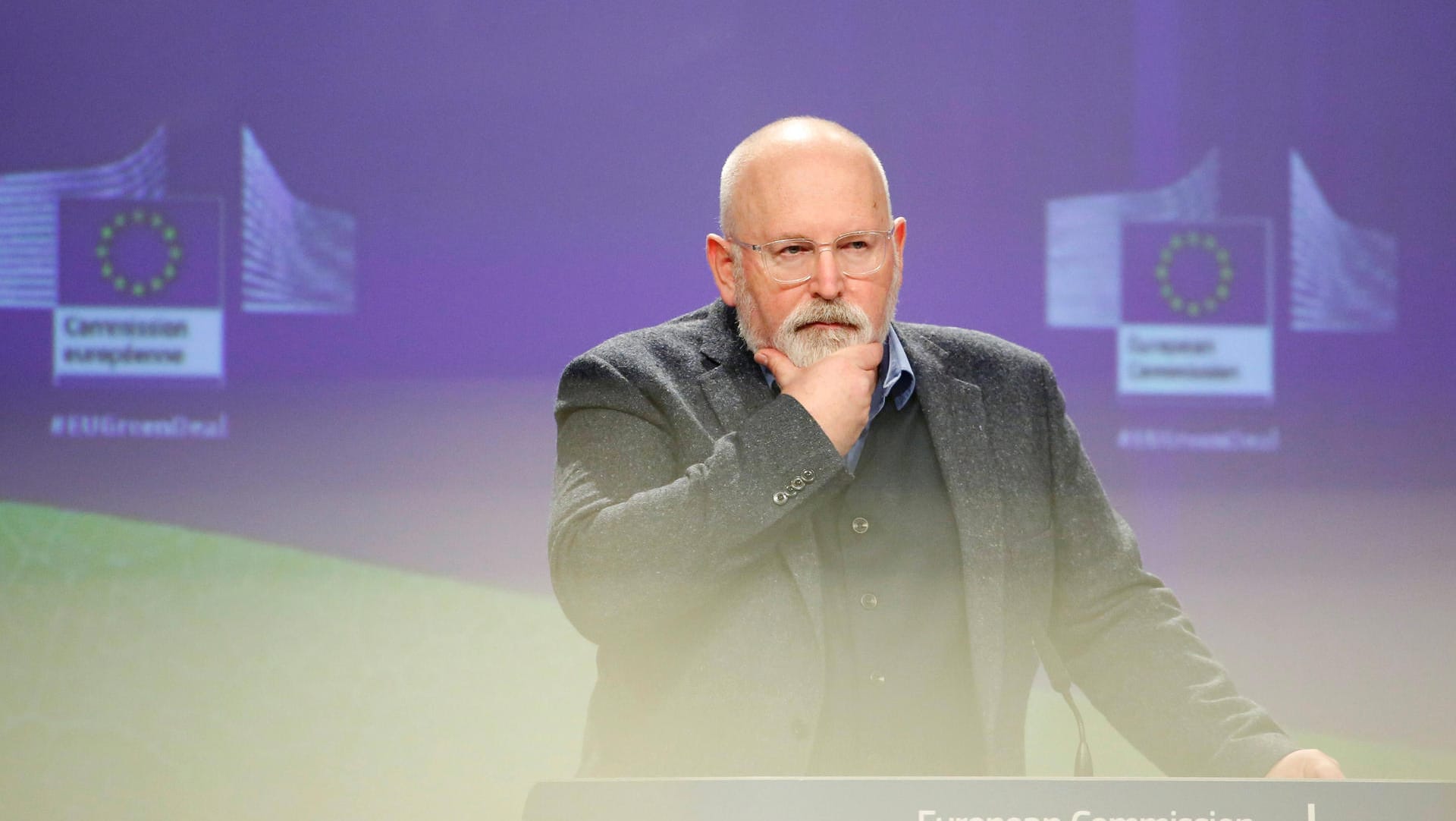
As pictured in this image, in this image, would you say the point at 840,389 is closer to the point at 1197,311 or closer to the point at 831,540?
the point at 831,540

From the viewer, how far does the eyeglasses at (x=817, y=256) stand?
185 centimetres

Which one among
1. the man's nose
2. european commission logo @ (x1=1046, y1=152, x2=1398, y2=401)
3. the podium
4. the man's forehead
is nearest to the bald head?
the man's forehead

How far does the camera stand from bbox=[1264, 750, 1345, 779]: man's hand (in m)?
1.51

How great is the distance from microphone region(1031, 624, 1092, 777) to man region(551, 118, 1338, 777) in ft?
0.06

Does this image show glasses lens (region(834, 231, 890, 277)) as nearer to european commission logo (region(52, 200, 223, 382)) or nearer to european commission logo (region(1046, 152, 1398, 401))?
european commission logo (region(1046, 152, 1398, 401))

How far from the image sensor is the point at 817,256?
1.85m

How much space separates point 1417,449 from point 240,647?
2.58 meters

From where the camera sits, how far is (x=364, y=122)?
274 centimetres

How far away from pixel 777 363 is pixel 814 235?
0.20 metres

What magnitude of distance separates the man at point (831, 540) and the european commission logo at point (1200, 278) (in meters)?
0.95

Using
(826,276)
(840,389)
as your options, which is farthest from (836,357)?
(826,276)

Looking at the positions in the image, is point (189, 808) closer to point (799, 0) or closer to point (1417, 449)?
point (799, 0)

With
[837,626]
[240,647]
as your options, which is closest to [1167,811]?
[837,626]

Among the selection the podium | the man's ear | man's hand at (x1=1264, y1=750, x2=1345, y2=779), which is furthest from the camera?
the man's ear
